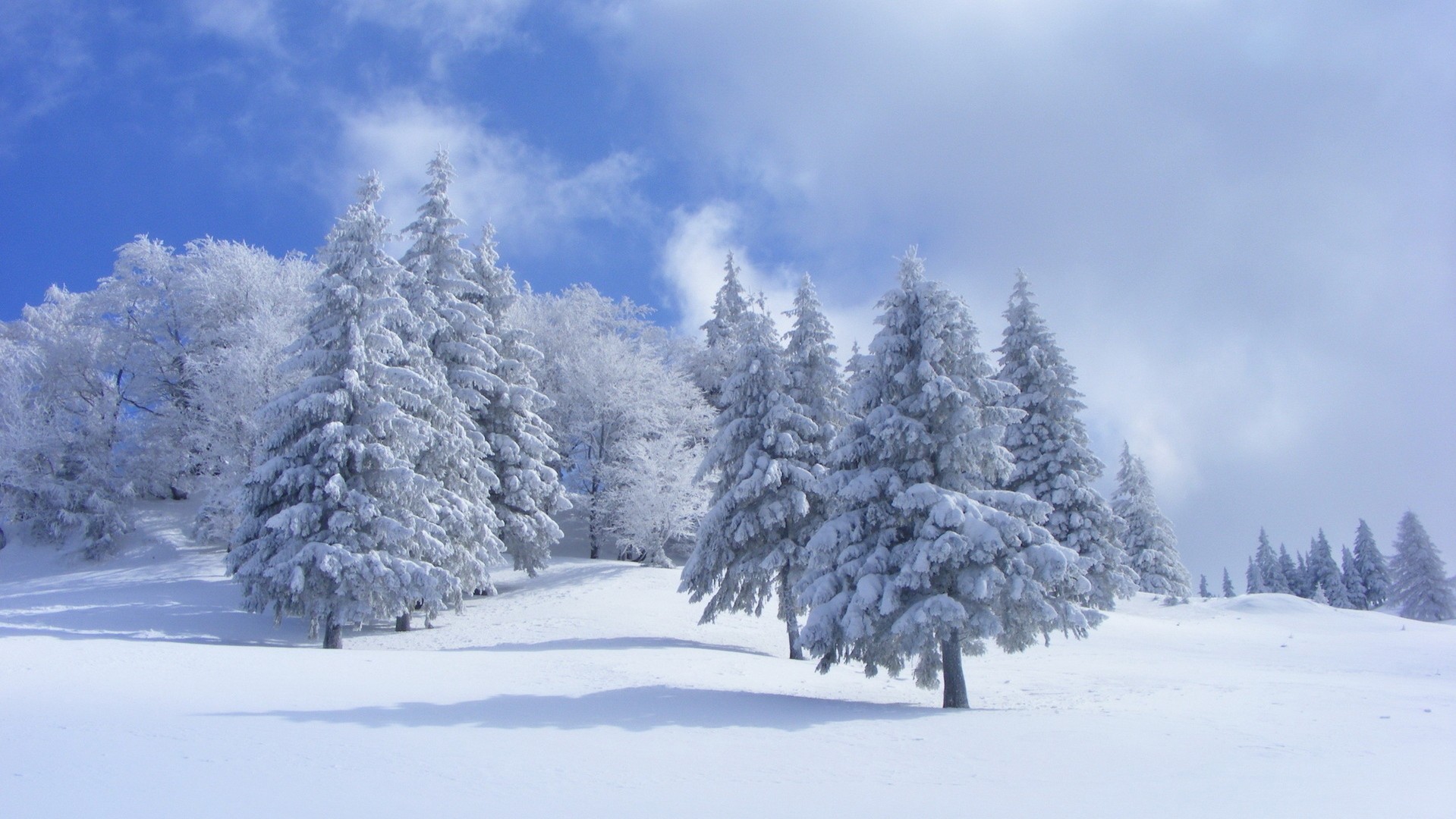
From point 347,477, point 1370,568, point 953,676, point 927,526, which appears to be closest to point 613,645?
point 347,477

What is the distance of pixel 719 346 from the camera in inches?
1924

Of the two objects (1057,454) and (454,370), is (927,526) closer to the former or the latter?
(1057,454)

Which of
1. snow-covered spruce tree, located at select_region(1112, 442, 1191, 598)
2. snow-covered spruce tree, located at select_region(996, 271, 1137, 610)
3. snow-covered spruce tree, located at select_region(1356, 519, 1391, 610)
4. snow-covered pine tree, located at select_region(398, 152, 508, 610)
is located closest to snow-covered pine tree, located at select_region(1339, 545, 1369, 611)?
snow-covered spruce tree, located at select_region(1356, 519, 1391, 610)

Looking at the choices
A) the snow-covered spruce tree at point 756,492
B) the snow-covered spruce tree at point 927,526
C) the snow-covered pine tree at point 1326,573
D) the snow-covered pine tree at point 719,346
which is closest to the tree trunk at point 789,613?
the snow-covered spruce tree at point 756,492

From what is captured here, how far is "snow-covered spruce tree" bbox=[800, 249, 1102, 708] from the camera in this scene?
13875 mm

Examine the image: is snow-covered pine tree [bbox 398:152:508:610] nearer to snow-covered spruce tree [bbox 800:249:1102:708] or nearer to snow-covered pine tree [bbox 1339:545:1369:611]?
snow-covered spruce tree [bbox 800:249:1102:708]

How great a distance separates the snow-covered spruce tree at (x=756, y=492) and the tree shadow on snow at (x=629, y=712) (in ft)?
23.0

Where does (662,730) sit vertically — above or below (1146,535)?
below

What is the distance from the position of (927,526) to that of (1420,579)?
68678 mm

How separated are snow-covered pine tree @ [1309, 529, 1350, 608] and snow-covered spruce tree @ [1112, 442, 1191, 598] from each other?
1661 inches

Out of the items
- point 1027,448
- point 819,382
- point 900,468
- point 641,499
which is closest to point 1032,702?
point 900,468

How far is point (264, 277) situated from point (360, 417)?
2227 cm

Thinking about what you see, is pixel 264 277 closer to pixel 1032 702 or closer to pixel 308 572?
pixel 308 572

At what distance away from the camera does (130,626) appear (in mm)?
22219
